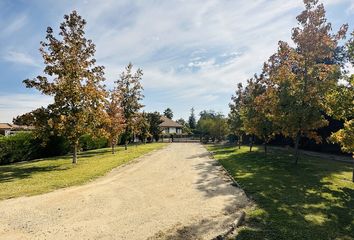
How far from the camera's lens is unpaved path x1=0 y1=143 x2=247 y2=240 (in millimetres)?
7273

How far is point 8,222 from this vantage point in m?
7.99

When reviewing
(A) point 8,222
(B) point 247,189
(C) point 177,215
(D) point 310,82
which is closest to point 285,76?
(D) point 310,82

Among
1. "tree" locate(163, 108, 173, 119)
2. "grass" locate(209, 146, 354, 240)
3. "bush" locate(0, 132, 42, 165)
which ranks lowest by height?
"grass" locate(209, 146, 354, 240)

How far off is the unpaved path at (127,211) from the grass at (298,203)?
2.45 ft

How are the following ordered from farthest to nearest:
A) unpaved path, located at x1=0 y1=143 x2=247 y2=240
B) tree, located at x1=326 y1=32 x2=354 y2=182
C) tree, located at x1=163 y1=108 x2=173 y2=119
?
tree, located at x1=163 y1=108 x2=173 y2=119 < tree, located at x1=326 y1=32 x2=354 y2=182 < unpaved path, located at x1=0 y1=143 x2=247 y2=240

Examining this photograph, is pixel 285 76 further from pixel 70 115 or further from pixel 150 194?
pixel 70 115

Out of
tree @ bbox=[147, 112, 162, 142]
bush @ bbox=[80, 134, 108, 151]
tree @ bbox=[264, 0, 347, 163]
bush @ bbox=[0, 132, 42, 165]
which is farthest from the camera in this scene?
tree @ bbox=[147, 112, 162, 142]

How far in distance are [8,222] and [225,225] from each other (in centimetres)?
560

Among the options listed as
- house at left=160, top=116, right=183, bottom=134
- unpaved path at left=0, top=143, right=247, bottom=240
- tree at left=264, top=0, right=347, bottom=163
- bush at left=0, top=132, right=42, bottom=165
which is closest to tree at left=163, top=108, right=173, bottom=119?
house at left=160, top=116, right=183, bottom=134

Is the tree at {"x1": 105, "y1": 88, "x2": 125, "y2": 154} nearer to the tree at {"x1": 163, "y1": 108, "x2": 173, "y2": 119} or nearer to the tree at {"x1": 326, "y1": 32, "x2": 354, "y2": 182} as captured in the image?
the tree at {"x1": 326, "y1": 32, "x2": 354, "y2": 182}

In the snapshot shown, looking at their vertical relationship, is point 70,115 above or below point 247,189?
above

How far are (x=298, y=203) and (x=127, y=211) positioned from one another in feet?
17.8

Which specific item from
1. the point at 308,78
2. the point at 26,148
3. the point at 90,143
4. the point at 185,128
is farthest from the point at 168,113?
the point at 308,78

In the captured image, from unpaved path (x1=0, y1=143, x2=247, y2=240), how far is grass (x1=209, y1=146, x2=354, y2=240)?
29.4 inches
